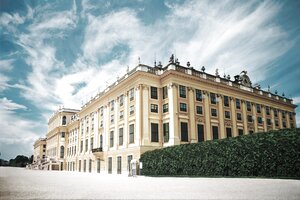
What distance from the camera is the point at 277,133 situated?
1820 cm

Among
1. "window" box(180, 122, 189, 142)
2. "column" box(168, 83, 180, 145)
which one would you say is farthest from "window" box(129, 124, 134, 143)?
"window" box(180, 122, 189, 142)

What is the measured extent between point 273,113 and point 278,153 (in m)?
34.5

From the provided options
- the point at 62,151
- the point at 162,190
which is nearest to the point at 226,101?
the point at 162,190

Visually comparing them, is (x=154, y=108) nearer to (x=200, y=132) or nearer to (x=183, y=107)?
(x=183, y=107)

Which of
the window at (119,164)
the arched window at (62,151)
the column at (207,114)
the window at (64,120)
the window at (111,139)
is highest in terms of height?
the window at (64,120)

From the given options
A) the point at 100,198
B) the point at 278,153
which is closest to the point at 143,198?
the point at 100,198

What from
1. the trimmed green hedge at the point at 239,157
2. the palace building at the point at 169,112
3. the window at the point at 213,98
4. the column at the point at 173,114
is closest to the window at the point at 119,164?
the palace building at the point at 169,112

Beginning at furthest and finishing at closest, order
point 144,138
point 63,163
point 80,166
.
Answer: point 63,163, point 80,166, point 144,138

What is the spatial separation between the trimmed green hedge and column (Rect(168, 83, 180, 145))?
4960mm

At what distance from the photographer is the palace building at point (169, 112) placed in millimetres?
34531

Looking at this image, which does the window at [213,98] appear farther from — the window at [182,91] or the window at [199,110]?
the window at [182,91]

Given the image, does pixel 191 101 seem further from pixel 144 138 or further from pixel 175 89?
pixel 144 138

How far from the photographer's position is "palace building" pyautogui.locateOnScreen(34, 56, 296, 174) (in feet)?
113

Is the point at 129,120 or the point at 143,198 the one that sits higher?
the point at 129,120
